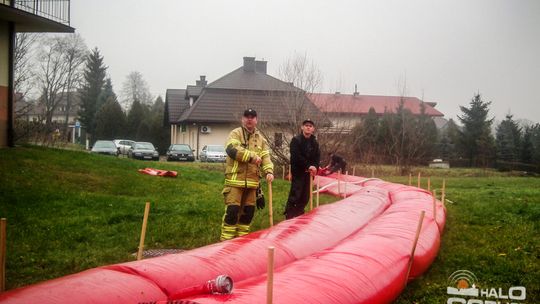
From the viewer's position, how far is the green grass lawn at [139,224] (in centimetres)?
567

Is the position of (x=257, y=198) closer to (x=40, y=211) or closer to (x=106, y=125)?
(x=40, y=211)

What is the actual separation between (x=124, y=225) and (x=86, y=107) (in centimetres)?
5875

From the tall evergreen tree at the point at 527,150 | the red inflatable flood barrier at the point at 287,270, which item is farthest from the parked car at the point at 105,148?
the red inflatable flood barrier at the point at 287,270

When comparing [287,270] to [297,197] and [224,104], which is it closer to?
[297,197]

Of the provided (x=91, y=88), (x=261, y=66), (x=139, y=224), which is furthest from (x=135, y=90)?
(x=139, y=224)

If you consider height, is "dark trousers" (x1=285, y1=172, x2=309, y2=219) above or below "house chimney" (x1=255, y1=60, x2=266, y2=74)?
below

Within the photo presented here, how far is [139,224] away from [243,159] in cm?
273

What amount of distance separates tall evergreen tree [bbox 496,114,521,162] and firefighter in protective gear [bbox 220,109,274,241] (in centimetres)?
3122

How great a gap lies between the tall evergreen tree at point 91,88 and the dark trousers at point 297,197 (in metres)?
53.1

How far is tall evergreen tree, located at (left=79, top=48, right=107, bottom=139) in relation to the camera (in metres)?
62.2

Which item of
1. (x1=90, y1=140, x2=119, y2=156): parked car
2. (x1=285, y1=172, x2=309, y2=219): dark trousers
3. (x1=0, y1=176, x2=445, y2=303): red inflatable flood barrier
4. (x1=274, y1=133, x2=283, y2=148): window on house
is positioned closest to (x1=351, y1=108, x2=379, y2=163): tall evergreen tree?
(x1=274, y1=133, x2=283, y2=148): window on house

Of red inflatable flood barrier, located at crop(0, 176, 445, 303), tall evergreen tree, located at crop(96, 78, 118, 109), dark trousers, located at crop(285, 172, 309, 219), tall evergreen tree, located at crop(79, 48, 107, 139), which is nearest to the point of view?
red inflatable flood barrier, located at crop(0, 176, 445, 303)

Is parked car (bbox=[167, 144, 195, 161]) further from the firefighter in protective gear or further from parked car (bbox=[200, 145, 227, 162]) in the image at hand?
the firefighter in protective gear

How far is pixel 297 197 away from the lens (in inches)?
316
